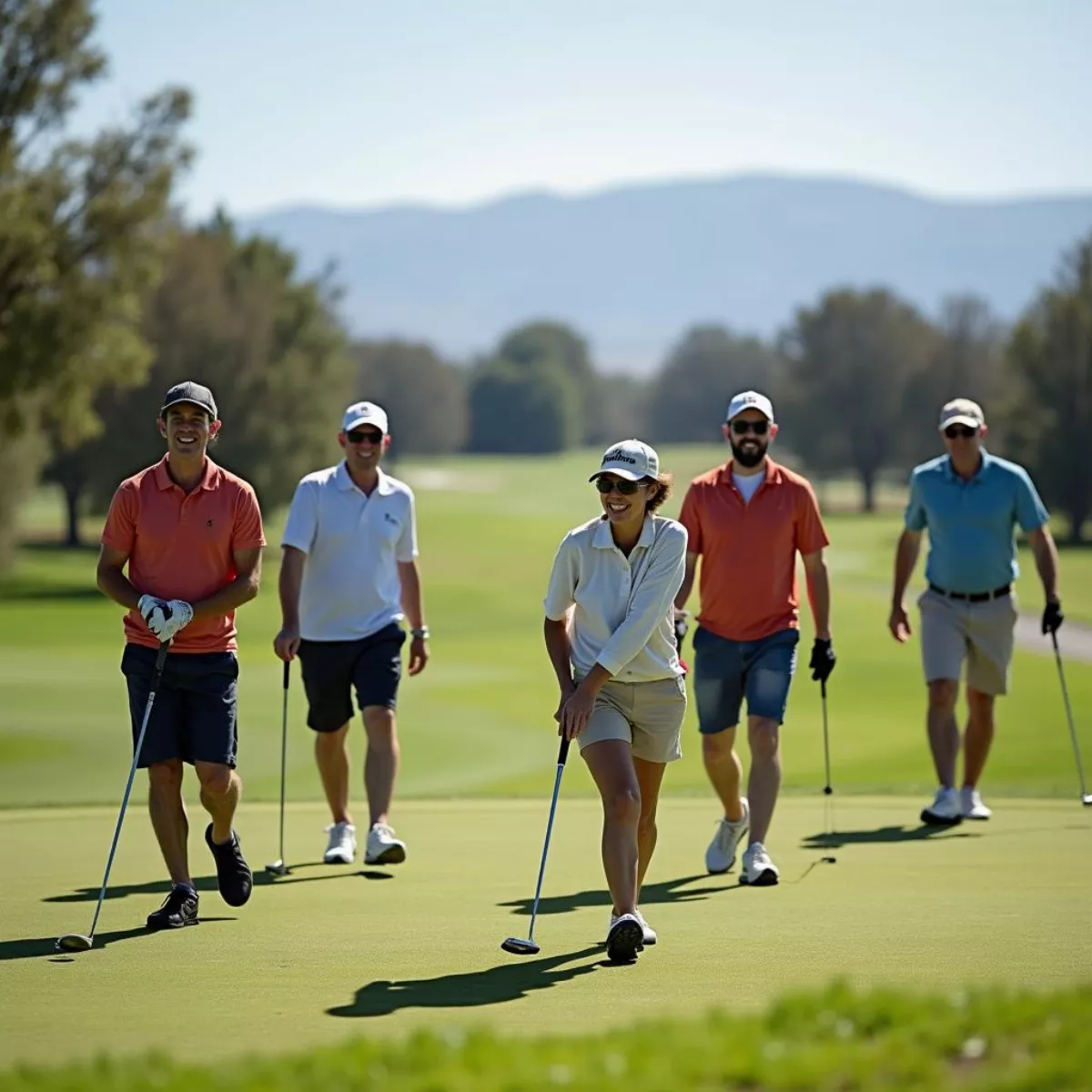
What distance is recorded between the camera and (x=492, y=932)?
7.57 m

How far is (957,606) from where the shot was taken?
38.6 feet

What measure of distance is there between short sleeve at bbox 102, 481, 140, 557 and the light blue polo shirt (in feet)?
17.0

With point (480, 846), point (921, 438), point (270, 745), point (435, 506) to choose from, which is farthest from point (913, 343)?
point (480, 846)

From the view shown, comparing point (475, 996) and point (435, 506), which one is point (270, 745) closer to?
point (475, 996)

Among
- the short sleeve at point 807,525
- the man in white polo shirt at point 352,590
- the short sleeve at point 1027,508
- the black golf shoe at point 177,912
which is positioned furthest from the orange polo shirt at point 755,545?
the black golf shoe at point 177,912

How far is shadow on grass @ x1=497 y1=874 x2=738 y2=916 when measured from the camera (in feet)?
27.4

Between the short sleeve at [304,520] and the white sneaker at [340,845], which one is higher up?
the short sleeve at [304,520]

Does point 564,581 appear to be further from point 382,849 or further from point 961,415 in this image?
point 961,415

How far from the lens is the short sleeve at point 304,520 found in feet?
34.0

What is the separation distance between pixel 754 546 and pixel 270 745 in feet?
28.7

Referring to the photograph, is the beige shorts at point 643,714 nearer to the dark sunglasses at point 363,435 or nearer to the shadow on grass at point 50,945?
the shadow on grass at point 50,945

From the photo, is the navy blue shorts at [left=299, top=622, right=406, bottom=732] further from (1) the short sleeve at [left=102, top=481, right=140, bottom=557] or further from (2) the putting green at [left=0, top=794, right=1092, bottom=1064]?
(1) the short sleeve at [left=102, top=481, right=140, bottom=557]

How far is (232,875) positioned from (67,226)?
3215 centimetres

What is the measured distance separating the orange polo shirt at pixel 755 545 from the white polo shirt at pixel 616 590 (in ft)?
8.03
